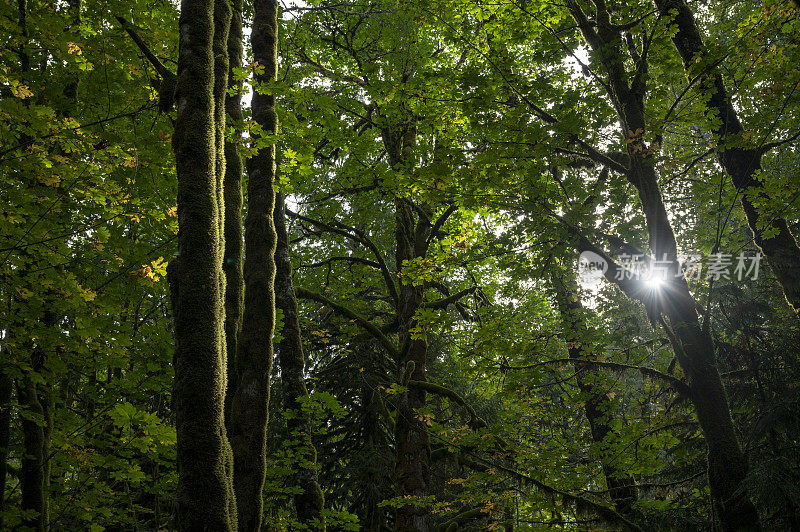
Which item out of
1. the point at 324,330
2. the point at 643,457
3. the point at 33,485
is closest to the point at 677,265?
the point at 643,457

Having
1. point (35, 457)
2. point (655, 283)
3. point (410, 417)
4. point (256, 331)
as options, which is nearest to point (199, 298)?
point (256, 331)

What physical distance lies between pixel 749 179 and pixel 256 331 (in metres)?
7.30

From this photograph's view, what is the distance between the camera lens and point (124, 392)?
21.4 feet

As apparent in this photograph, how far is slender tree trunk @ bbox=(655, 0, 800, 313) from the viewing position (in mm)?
6523

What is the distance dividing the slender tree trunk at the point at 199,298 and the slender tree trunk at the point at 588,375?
4.75 metres

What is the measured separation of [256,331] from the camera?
13.7ft

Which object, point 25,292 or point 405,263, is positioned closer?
point 25,292

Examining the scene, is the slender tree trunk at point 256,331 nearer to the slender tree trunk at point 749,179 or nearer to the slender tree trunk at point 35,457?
the slender tree trunk at point 35,457

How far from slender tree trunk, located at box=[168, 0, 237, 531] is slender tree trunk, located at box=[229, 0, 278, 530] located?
1.36m

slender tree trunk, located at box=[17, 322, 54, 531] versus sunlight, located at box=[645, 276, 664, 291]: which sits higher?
sunlight, located at box=[645, 276, 664, 291]

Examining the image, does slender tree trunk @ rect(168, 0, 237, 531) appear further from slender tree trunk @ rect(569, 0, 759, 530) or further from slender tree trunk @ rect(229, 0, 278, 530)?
slender tree trunk @ rect(569, 0, 759, 530)

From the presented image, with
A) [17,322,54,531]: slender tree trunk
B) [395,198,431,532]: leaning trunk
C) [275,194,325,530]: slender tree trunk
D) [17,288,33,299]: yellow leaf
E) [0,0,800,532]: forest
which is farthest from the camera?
[395,198,431,532]: leaning trunk

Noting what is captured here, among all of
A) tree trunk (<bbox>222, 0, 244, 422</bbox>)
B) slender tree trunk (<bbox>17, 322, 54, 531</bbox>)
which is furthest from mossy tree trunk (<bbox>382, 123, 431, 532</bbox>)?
slender tree trunk (<bbox>17, 322, 54, 531</bbox>)

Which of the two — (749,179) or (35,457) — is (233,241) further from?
(749,179)
